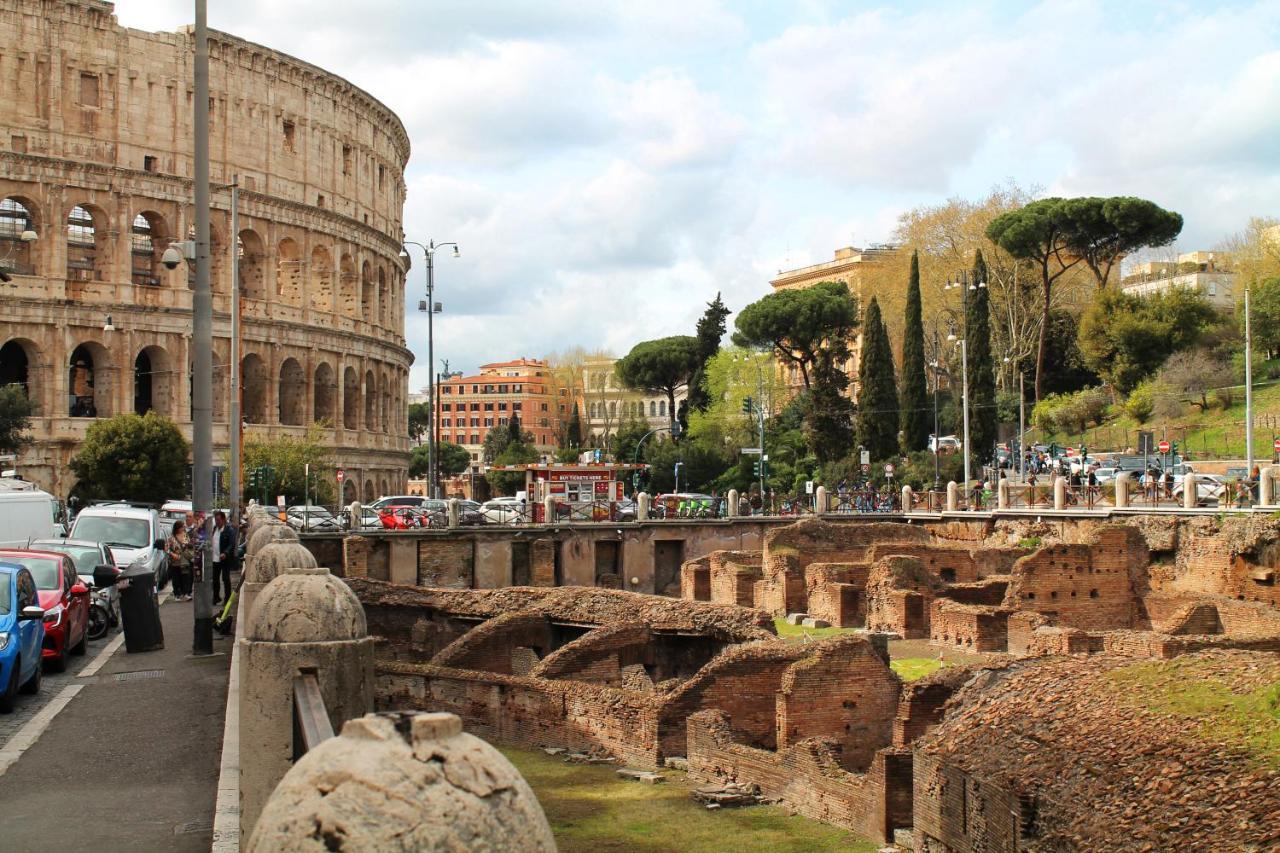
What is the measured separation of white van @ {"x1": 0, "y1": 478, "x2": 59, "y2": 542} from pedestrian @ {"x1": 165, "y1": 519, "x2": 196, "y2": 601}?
1.95 m

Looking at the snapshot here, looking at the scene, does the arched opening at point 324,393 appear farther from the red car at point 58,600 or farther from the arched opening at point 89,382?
the red car at point 58,600

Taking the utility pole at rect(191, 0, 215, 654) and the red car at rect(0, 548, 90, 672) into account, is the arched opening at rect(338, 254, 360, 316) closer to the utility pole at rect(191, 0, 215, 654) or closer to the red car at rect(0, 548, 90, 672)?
the utility pole at rect(191, 0, 215, 654)

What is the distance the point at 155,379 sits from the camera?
6119 cm

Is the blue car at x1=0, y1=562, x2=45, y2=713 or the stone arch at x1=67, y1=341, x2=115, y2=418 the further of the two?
the stone arch at x1=67, y1=341, x2=115, y2=418

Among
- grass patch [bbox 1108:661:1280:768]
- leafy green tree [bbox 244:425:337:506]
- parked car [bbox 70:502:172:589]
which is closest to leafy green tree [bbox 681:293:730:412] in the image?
leafy green tree [bbox 244:425:337:506]

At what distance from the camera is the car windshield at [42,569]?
16344 millimetres

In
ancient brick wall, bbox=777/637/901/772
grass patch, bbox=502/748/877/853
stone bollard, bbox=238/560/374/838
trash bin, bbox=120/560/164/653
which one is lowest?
grass patch, bbox=502/748/877/853

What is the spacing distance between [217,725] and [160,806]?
2816 mm

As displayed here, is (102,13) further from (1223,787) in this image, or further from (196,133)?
(1223,787)

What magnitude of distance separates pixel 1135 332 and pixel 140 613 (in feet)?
172

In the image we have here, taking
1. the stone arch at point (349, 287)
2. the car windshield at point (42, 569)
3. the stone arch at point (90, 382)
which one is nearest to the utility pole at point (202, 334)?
the car windshield at point (42, 569)

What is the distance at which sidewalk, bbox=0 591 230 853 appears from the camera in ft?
28.1

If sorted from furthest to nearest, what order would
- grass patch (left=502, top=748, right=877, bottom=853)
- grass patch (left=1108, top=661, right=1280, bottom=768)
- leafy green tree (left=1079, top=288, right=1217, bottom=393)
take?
1. leafy green tree (left=1079, top=288, right=1217, bottom=393)
2. grass patch (left=502, top=748, right=877, bottom=853)
3. grass patch (left=1108, top=661, right=1280, bottom=768)

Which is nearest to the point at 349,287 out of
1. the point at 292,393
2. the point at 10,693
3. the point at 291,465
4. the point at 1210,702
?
the point at 292,393
